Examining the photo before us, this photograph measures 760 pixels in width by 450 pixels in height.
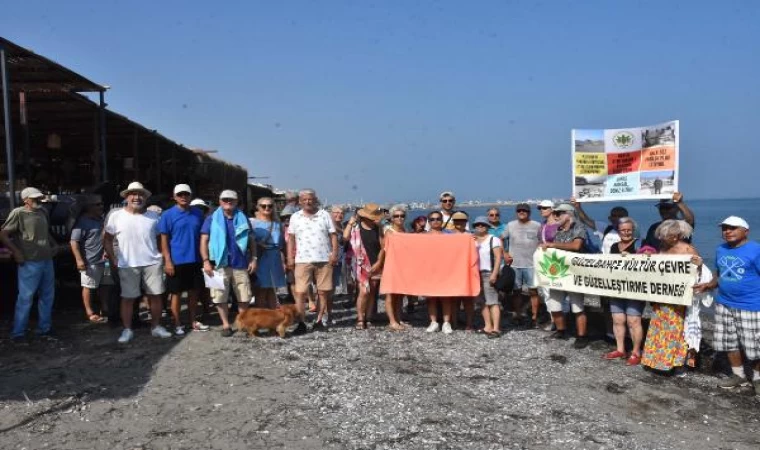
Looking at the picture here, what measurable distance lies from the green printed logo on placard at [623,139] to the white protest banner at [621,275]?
177 cm

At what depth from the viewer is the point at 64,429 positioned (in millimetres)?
4328

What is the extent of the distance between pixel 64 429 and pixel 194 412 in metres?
0.94

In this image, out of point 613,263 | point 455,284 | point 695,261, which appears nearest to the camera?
point 695,261

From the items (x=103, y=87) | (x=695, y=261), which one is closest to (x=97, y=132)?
(x=103, y=87)

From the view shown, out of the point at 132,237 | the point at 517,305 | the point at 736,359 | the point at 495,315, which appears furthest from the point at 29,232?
the point at 736,359

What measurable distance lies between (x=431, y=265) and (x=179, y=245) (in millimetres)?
3320

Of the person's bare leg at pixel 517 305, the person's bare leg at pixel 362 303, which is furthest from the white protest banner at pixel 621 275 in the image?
the person's bare leg at pixel 362 303

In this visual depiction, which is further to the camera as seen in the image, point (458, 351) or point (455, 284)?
point (455, 284)

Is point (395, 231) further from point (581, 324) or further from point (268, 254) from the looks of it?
point (581, 324)

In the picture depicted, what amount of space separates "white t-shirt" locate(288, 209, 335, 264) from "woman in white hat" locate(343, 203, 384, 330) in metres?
0.60

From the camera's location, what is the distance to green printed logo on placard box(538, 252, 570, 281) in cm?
727

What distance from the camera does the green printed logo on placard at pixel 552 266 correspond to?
727 centimetres

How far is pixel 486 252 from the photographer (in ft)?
25.3

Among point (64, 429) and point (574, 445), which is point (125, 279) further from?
point (574, 445)
